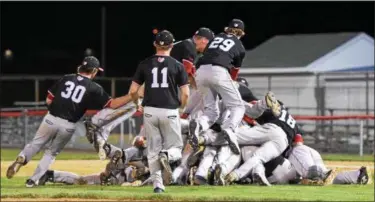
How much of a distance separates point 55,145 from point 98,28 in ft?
89.8

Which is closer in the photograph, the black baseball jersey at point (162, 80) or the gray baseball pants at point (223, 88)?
the black baseball jersey at point (162, 80)

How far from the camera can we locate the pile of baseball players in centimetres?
1403

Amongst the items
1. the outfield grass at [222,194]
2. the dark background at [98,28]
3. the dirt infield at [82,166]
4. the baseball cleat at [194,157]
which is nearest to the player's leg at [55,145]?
the outfield grass at [222,194]

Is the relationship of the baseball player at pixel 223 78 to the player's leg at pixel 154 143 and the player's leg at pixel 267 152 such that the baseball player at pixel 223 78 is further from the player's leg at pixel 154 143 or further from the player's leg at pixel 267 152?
the player's leg at pixel 154 143

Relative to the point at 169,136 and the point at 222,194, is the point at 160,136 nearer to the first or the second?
the point at 169,136

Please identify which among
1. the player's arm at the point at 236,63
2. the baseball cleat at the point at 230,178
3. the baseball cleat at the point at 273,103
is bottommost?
the baseball cleat at the point at 230,178

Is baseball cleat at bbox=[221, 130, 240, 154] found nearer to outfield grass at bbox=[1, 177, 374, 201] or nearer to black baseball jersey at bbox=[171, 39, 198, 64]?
outfield grass at bbox=[1, 177, 374, 201]

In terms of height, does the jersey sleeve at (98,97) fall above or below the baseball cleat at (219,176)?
above

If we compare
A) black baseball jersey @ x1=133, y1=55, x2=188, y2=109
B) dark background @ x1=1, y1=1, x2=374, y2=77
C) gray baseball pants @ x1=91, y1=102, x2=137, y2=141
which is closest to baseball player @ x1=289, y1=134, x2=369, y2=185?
gray baseball pants @ x1=91, y1=102, x2=137, y2=141

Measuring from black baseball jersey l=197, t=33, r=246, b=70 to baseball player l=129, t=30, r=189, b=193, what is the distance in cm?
188

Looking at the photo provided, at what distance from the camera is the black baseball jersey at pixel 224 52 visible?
14.0 metres

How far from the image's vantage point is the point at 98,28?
4131 cm

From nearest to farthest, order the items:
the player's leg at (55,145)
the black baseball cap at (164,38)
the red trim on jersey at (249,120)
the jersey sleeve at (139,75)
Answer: the black baseball cap at (164,38) < the jersey sleeve at (139,75) < the player's leg at (55,145) < the red trim on jersey at (249,120)

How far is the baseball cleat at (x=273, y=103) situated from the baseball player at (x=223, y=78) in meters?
0.48
